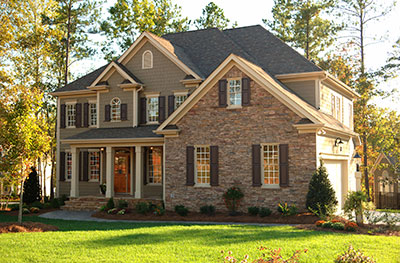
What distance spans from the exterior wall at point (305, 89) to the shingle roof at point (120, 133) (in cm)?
731

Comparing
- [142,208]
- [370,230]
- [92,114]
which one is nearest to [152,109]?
[92,114]

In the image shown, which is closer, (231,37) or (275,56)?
(275,56)

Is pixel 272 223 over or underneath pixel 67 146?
underneath

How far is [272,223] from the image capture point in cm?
1598

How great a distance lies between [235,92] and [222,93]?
0.57 meters

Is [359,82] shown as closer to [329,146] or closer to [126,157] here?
[329,146]

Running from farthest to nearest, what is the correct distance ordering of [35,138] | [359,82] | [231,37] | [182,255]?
[359,82] → [231,37] → [35,138] → [182,255]

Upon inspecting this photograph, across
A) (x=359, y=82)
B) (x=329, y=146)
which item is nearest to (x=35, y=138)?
(x=329, y=146)

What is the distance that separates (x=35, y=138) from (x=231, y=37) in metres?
14.2

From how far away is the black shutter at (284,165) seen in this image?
56.2ft

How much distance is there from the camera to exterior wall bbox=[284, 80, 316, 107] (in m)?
20.6

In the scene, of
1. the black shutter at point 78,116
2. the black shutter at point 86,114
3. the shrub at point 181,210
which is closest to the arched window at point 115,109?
the black shutter at point 86,114

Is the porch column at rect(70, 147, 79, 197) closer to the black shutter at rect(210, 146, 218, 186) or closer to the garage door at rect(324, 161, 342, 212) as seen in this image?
the black shutter at rect(210, 146, 218, 186)

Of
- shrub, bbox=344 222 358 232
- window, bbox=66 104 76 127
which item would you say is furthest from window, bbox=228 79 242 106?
window, bbox=66 104 76 127
